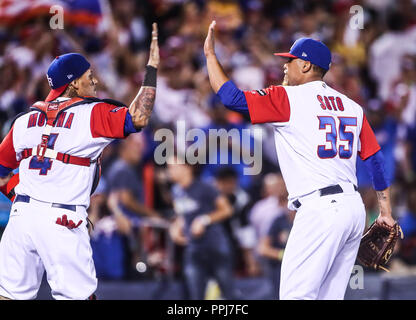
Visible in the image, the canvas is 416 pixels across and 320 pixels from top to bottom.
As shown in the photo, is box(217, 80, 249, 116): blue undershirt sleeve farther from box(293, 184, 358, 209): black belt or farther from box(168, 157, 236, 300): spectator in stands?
box(168, 157, 236, 300): spectator in stands

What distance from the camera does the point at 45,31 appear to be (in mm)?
11375

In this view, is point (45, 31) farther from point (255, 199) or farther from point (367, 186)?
point (367, 186)

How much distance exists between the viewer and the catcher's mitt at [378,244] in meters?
6.07

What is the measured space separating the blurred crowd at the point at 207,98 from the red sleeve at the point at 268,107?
427 centimetres

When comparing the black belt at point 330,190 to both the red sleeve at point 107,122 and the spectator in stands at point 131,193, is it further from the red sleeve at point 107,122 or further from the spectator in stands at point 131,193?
the spectator in stands at point 131,193

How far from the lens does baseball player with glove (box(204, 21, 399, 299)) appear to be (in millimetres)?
5566

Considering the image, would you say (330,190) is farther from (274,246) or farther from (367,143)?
(274,246)

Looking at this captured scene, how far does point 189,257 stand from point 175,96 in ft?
8.85

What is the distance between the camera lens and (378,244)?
6180 millimetres

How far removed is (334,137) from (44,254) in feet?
7.71

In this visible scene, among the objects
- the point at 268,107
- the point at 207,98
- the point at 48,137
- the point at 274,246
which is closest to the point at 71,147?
the point at 48,137

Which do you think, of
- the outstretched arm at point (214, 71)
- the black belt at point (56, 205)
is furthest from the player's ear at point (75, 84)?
the outstretched arm at point (214, 71)

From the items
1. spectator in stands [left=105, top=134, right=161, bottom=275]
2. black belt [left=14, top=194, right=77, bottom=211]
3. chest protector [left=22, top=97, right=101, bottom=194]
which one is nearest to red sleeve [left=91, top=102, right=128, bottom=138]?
chest protector [left=22, top=97, right=101, bottom=194]

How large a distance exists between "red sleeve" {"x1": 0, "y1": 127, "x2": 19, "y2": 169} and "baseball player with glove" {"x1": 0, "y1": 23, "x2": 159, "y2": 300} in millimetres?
217
